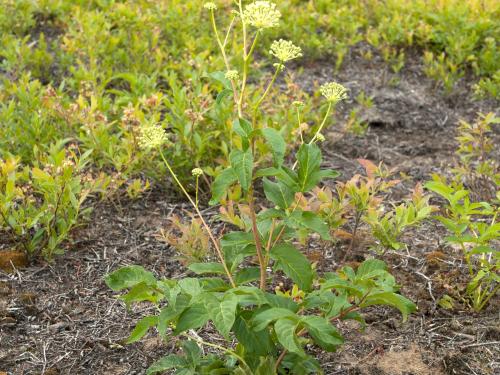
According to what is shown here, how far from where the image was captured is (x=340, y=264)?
344cm

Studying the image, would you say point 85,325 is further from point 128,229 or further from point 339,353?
point 339,353

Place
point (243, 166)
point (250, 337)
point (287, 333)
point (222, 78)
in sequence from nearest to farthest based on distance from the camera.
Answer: point (287, 333)
point (243, 166)
point (250, 337)
point (222, 78)

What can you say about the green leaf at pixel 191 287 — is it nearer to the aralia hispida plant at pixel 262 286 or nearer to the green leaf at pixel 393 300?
the aralia hispida plant at pixel 262 286

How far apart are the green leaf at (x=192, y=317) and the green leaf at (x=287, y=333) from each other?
0.23 m

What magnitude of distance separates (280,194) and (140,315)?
110 centimetres

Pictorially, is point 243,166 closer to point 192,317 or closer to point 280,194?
point 280,194

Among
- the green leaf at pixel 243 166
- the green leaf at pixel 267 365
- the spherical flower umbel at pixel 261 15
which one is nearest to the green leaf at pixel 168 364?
the green leaf at pixel 267 365

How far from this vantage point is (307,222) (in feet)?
7.36

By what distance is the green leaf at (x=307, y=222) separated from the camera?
2.23 m

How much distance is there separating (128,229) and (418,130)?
2603mm

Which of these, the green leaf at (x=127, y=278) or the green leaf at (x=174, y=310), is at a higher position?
the green leaf at (x=127, y=278)

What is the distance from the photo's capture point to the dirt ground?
2.78 metres

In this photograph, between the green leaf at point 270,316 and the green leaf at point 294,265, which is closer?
the green leaf at point 270,316

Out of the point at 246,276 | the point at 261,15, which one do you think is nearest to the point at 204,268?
the point at 246,276
